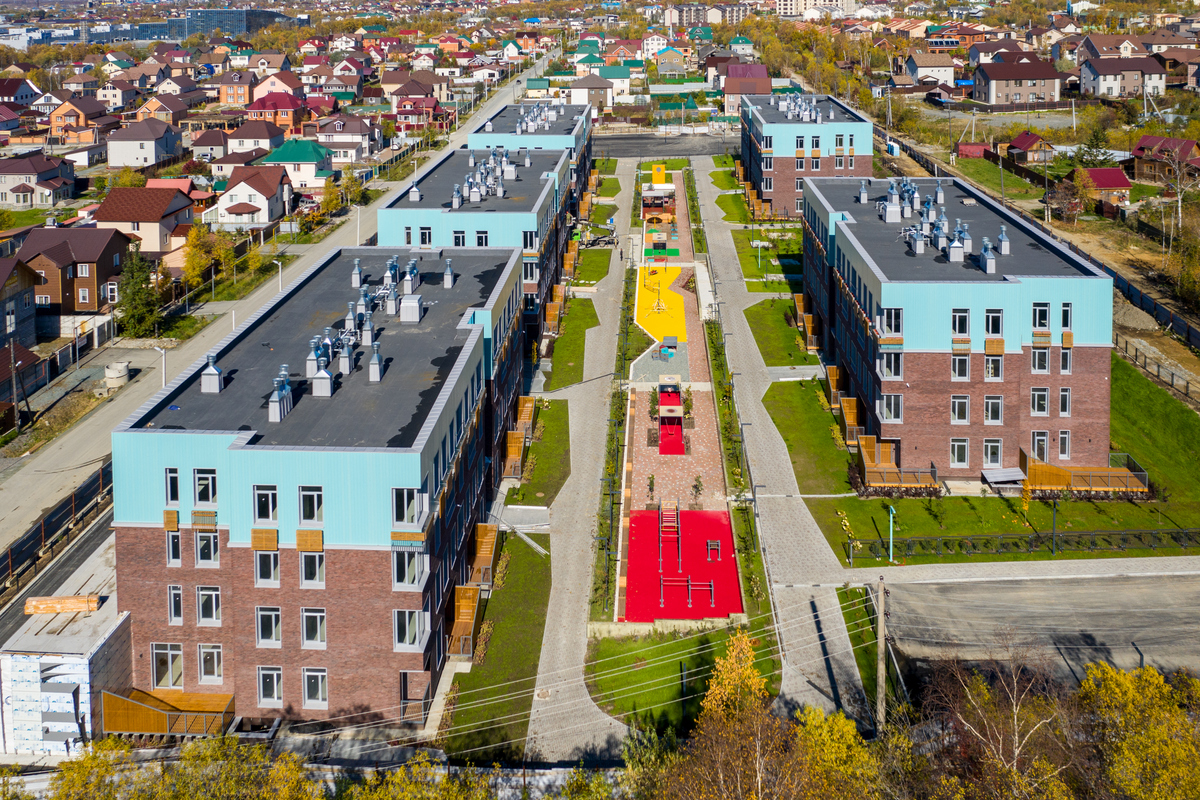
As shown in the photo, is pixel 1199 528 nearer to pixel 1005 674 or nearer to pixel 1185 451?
pixel 1185 451

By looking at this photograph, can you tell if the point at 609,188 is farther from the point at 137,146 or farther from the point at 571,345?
the point at 137,146

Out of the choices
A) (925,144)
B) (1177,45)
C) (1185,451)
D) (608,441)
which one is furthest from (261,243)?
(1177,45)

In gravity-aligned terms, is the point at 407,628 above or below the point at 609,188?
below

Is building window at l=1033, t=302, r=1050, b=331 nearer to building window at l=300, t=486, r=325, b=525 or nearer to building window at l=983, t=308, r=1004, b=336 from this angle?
building window at l=983, t=308, r=1004, b=336

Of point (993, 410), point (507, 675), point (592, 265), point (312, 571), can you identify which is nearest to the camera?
point (312, 571)

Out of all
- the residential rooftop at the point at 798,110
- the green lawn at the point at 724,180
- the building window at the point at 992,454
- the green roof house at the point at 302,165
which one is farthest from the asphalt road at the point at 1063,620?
the green roof house at the point at 302,165

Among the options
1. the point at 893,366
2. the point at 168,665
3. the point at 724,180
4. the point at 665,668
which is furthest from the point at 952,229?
the point at 724,180

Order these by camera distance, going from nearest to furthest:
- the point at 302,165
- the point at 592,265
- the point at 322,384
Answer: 1. the point at 322,384
2. the point at 592,265
3. the point at 302,165
